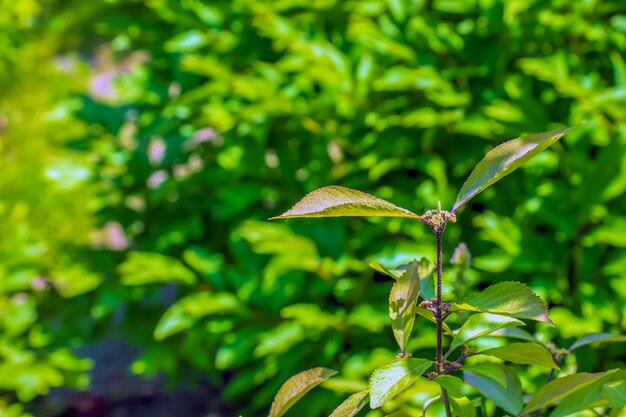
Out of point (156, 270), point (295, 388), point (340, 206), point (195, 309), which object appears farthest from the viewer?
point (156, 270)

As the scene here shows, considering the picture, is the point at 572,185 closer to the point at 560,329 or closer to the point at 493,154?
the point at 560,329

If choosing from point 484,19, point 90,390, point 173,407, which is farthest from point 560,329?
point 90,390

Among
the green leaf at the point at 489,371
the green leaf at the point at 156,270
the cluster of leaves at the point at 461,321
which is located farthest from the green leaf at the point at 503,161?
the green leaf at the point at 156,270

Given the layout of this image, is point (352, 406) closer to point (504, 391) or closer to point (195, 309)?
point (504, 391)

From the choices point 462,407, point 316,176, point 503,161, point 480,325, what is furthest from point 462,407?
point 316,176

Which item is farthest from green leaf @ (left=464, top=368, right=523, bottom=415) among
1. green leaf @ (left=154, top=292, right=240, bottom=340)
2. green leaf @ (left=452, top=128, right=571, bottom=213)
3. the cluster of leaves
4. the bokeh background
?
green leaf @ (left=154, top=292, right=240, bottom=340)

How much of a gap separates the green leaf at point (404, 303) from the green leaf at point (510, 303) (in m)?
0.05

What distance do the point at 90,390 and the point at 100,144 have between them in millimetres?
1630

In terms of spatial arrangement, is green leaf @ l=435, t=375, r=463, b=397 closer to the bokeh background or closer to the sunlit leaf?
the sunlit leaf

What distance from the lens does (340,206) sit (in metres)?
0.83

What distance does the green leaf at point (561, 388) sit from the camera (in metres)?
0.89

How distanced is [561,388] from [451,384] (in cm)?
13

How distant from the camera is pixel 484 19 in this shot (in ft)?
8.25

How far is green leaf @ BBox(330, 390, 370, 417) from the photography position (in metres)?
0.90
